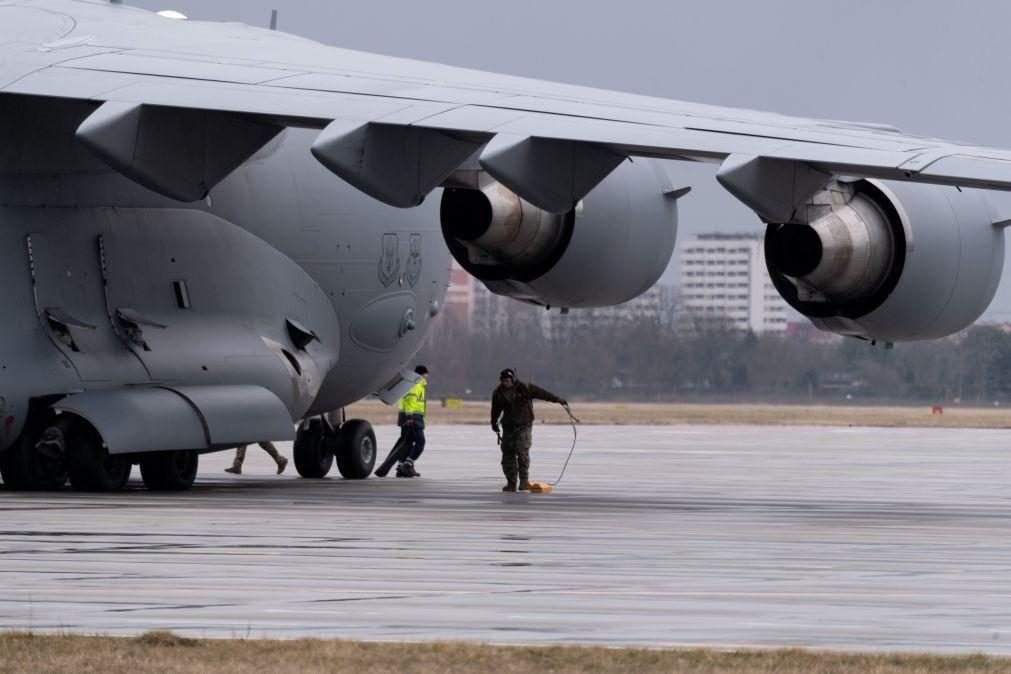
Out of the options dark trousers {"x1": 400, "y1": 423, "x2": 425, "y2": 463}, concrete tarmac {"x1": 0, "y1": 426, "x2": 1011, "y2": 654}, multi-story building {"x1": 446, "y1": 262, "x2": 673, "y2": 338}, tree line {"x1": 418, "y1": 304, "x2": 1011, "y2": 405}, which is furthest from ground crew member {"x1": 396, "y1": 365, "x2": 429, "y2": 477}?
multi-story building {"x1": 446, "y1": 262, "x2": 673, "y2": 338}

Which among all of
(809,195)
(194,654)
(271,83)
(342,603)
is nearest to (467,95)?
(271,83)

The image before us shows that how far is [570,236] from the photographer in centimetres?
1689

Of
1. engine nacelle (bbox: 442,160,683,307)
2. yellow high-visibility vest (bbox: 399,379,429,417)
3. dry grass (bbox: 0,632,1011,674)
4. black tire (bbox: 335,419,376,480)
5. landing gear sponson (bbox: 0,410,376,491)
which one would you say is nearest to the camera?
dry grass (bbox: 0,632,1011,674)

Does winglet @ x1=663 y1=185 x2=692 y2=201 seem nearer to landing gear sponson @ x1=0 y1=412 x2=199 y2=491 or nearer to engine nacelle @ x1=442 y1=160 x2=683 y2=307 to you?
engine nacelle @ x1=442 y1=160 x2=683 y2=307

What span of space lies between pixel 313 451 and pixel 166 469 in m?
4.61

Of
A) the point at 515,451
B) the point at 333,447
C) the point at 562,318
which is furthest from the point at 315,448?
the point at 562,318

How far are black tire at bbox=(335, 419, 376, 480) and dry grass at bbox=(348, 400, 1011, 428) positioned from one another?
3019 centimetres

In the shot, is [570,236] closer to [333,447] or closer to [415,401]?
[333,447]

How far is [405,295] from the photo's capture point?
2112 centimetres

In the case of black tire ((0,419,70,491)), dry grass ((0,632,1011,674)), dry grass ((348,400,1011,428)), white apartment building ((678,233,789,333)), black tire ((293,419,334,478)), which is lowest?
dry grass ((348,400,1011,428))

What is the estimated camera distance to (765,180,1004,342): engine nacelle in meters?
15.8

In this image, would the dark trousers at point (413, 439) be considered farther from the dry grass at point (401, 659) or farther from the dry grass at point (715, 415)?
the dry grass at point (715, 415)

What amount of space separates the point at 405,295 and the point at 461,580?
1107 cm

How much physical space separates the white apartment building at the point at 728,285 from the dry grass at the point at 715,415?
13.0ft
